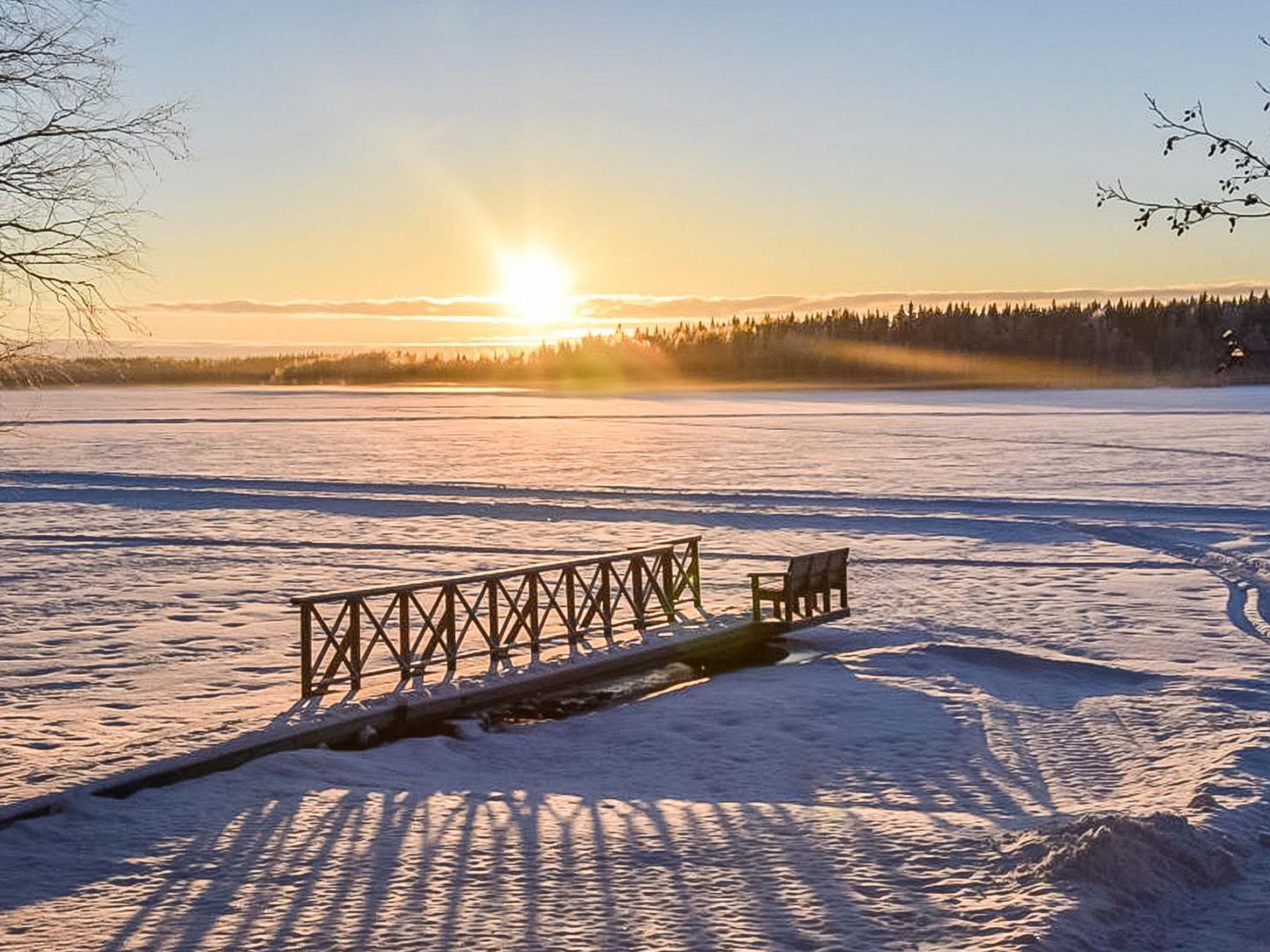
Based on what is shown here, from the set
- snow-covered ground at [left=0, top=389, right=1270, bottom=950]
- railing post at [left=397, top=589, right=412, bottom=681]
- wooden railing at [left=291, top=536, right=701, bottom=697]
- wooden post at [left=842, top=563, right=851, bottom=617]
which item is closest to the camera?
snow-covered ground at [left=0, top=389, right=1270, bottom=950]

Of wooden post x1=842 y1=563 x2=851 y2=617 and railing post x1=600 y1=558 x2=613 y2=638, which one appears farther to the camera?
wooden post x1=842 y1=563 x2=851 y2=617

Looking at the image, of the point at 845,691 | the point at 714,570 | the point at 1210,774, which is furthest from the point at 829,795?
the point at 714,570

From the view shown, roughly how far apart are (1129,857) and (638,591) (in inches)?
429

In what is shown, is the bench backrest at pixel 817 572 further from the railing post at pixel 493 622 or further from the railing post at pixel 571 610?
the railing post at pixel 493 622

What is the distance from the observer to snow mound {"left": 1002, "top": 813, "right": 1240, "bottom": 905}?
9477 millimetres

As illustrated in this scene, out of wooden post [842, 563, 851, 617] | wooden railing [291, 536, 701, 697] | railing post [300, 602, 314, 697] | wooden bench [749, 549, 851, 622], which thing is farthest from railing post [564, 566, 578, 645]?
wooden post [842, 563, 851, 617]

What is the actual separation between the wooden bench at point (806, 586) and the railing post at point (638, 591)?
1.50 meters

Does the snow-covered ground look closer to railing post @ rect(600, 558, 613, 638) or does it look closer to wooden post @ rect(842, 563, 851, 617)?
wooden post @ rect(842, 563, 851, 617)

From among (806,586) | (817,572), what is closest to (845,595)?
(817,572)

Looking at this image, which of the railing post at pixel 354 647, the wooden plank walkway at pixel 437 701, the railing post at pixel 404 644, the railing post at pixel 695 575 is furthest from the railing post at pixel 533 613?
the railing post at pixel 695 575

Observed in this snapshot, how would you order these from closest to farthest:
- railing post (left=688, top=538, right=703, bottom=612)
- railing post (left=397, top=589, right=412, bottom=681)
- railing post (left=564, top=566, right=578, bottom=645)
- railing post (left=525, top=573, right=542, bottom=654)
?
railing post (left=397, top=589, right=412, bottom=681)
railing post (left=525, top=573, right=542, bottom=654)
railing post (left=564, top=566, right=578, bottom=645)
railing post (left=688, top=538, right=703, bottom=612)

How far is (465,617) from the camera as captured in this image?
21281 millimetres

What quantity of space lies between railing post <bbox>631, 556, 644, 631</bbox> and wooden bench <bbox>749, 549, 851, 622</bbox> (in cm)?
150

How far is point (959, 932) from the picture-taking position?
343 inches
